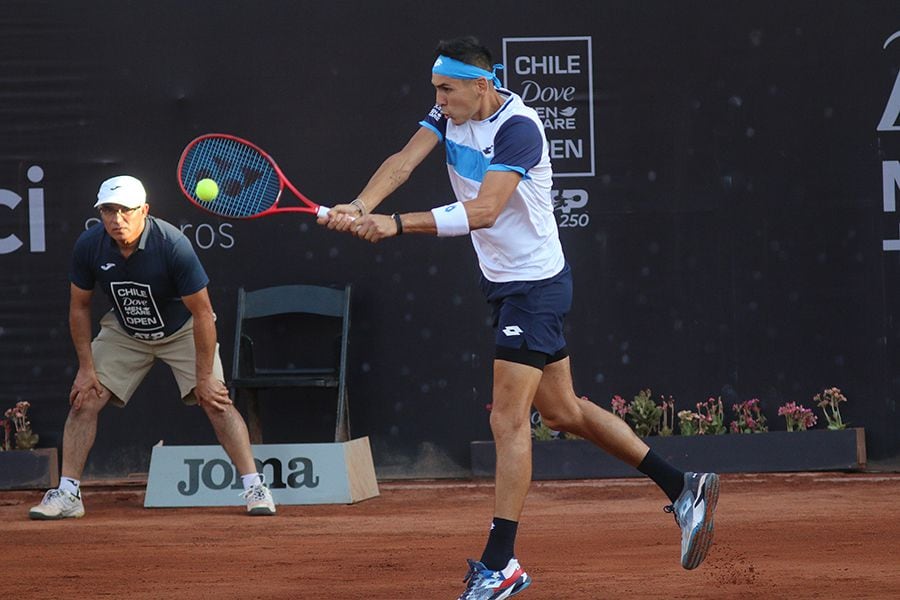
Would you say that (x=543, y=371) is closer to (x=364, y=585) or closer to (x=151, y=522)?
(x=364, y=585)

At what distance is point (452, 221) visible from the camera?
382cm

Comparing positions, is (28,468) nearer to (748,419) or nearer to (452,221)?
(748,419)

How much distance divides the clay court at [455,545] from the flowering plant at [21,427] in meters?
0.26

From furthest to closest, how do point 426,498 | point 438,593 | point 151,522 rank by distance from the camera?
point 426,498 → point 151,522 → point 438,593

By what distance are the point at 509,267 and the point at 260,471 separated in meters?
2.70

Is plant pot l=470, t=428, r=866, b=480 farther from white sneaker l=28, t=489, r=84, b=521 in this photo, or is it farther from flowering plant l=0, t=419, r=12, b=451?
flowering plant l=0, t=419, r=12, b=451

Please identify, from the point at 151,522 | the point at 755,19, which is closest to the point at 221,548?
the point at 151,522

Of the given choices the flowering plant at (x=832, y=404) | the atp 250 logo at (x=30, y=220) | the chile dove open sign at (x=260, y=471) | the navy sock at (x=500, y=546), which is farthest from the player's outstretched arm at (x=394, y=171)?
the flowering plant at (x=832, y=404)

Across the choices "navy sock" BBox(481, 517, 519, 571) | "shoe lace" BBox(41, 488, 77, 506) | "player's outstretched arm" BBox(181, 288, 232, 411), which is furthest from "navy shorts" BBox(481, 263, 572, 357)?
"shoe lace" BBox(41, 488, 77, 506)

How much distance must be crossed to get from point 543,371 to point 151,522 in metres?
2.45

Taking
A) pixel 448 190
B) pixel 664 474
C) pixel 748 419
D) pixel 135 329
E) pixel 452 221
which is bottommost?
pixel 748 419

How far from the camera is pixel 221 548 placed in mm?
5188

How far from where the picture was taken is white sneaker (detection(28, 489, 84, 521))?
6023 mm

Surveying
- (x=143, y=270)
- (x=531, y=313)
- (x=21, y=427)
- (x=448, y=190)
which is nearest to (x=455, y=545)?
(x=531, y=313)
